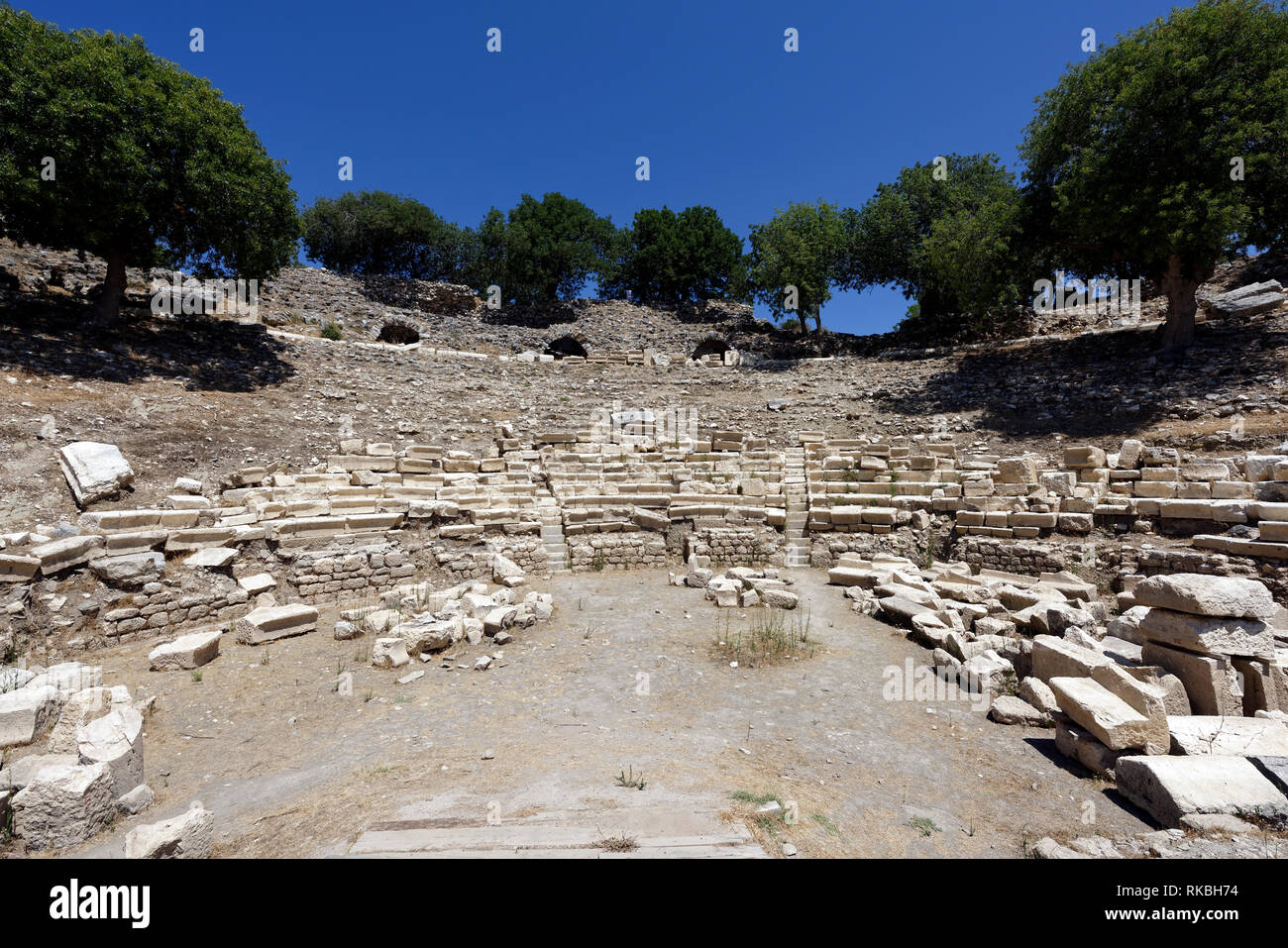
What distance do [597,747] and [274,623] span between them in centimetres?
500

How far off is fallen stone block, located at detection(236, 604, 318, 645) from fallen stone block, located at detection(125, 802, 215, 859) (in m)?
4.16

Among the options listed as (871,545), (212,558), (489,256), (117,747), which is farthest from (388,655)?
(489,256)

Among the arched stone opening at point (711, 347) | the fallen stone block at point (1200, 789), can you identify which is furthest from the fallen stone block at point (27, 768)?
the arched stone opening at point (711, 347)

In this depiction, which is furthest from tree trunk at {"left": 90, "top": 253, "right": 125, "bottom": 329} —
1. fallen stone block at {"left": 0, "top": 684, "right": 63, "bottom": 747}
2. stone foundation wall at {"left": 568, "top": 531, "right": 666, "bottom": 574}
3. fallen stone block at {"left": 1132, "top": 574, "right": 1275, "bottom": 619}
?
fallen stone block at {"left": 1132, "top": 574, "right": 1275, "bottom": 619}

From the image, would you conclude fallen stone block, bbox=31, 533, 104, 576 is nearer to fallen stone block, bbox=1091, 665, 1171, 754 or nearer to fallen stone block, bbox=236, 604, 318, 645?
fallen stone block, bbox=236, 604, 318, 645

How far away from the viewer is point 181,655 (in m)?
6.07

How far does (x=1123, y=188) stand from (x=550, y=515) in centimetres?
1738

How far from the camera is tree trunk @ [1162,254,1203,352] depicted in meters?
16.0

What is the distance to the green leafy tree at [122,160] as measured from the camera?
12430 mm

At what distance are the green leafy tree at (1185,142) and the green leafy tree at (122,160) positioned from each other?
23094 millimetres

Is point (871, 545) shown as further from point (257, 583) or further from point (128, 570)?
point (128, 570)

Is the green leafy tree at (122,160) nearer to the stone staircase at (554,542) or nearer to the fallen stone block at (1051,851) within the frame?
the stone staircase at (554,542)

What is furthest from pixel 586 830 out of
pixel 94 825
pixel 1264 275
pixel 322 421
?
pixel 1264 275
